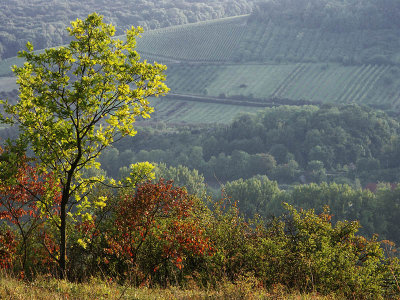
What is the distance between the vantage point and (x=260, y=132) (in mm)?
111250

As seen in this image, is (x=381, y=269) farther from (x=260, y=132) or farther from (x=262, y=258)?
(x=260, y=132)

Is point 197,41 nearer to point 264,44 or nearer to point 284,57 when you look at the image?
point 264,44

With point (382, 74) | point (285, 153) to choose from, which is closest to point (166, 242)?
point (285, 153)

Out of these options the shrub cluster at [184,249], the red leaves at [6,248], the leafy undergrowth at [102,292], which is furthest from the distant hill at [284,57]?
the leafy undergrowth at [102,292]

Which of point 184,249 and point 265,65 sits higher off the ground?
point 184,249

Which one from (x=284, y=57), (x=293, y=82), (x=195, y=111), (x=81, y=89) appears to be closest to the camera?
(x=81, y=89)

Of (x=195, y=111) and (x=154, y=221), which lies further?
(x=195, y=111)

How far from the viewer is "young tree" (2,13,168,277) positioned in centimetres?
1231

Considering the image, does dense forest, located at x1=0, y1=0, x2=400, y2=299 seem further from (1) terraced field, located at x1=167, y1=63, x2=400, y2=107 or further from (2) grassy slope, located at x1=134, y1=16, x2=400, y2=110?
(2) grassy slope, located at x1=134, y1=16, x2=400, y2=110

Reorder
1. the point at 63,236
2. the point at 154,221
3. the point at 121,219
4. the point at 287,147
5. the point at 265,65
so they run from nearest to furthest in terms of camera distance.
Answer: the point at 63,236 → the point at 121,219 → the point at 154,221 → the point at 287,147 → the point at 265,65

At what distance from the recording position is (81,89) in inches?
476

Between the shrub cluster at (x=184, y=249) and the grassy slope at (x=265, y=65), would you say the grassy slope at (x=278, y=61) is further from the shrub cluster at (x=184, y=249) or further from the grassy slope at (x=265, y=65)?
the shrub cluster at (x=184, y=249)

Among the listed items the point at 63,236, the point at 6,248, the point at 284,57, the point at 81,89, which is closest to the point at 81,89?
the point at 81,89

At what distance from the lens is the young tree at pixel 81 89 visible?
12312 mm
